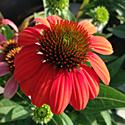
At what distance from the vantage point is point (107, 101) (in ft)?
1.67

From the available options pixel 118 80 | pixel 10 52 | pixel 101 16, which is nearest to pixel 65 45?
pixel 10 52

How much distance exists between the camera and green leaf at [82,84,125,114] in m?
0.48

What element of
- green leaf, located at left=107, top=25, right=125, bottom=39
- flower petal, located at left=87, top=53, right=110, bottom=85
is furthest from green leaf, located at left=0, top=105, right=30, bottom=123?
green leaf, located at left=107, top=25, right=125, bottom=39

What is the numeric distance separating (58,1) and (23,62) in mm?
319

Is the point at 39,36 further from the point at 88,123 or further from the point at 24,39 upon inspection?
the point at 88,123

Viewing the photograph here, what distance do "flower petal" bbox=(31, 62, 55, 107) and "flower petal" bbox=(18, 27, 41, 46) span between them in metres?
0.07

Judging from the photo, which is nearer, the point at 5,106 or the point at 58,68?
the point at 58,68

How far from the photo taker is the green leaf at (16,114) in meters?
0.45

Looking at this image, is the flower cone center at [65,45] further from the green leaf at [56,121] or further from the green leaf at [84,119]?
the green leaf at [84,119]

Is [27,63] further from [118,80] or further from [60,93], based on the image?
[118,80]

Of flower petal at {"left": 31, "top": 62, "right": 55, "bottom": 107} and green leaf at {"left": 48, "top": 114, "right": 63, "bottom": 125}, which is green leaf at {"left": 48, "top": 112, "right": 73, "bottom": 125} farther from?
flower petal at {"left": 31, "top": 62, "right": 55, "bottom": 107}

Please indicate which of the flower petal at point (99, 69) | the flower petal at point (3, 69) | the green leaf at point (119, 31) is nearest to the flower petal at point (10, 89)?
the flower petal at point (3, 69)

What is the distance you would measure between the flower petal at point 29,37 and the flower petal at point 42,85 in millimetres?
73

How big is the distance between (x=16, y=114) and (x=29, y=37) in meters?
0.25
